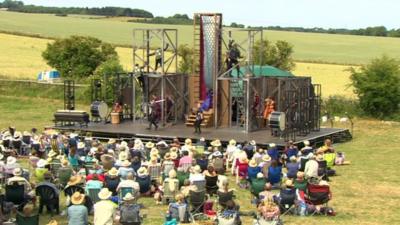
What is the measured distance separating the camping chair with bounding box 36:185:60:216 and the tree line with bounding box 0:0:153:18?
4136 inches

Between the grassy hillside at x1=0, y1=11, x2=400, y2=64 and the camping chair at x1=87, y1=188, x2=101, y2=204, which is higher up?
the grassy hillside at x1=0, y1=11, x2=400, y2=64

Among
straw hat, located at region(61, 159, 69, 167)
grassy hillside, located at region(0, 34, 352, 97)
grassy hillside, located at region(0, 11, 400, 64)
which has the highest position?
grassy hillside, located at region(0, 11, 400, 64)

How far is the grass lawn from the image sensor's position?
14801mm

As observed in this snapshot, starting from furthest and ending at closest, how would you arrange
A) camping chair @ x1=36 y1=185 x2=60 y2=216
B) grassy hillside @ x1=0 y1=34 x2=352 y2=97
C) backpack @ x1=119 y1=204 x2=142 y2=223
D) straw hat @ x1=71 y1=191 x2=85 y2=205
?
grassy hillside @ x1=0 y1=34 x2=352 y2=97, camping chair @ x1=36 y1=185 x2=60 y2=216, straw hat @ x1=71 y1=191 x2=85 y2=205, backpack @ x1=119 y1=204 x2=142 y2=223

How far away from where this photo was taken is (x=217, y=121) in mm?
27438

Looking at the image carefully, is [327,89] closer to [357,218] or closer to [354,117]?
[354,117]

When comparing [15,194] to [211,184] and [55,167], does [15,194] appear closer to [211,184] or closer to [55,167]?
[55,167]

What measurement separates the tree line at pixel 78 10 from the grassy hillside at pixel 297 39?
85.1ft

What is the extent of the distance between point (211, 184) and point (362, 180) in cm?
533

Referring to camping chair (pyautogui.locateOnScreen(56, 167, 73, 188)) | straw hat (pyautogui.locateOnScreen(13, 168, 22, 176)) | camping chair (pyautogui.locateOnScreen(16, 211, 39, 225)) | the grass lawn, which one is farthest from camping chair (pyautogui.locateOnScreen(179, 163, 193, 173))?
camping chair (pyautogui.locateOnScreen(16, 211, 39, 225))

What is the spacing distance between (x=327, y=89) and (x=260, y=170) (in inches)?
1156

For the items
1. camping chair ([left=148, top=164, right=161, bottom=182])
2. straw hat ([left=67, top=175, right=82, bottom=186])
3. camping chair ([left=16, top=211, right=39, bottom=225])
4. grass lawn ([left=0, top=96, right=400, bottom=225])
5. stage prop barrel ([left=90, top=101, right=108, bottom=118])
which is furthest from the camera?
stage prop barrel ([left=90, top=101, right=108, bottom=118])

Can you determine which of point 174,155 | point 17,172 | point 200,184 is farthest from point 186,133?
point 17,172

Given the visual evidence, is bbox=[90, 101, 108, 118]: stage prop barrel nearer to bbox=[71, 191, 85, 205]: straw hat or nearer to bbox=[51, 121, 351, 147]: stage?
bbox=[51, 121, 351, 147]: stage
